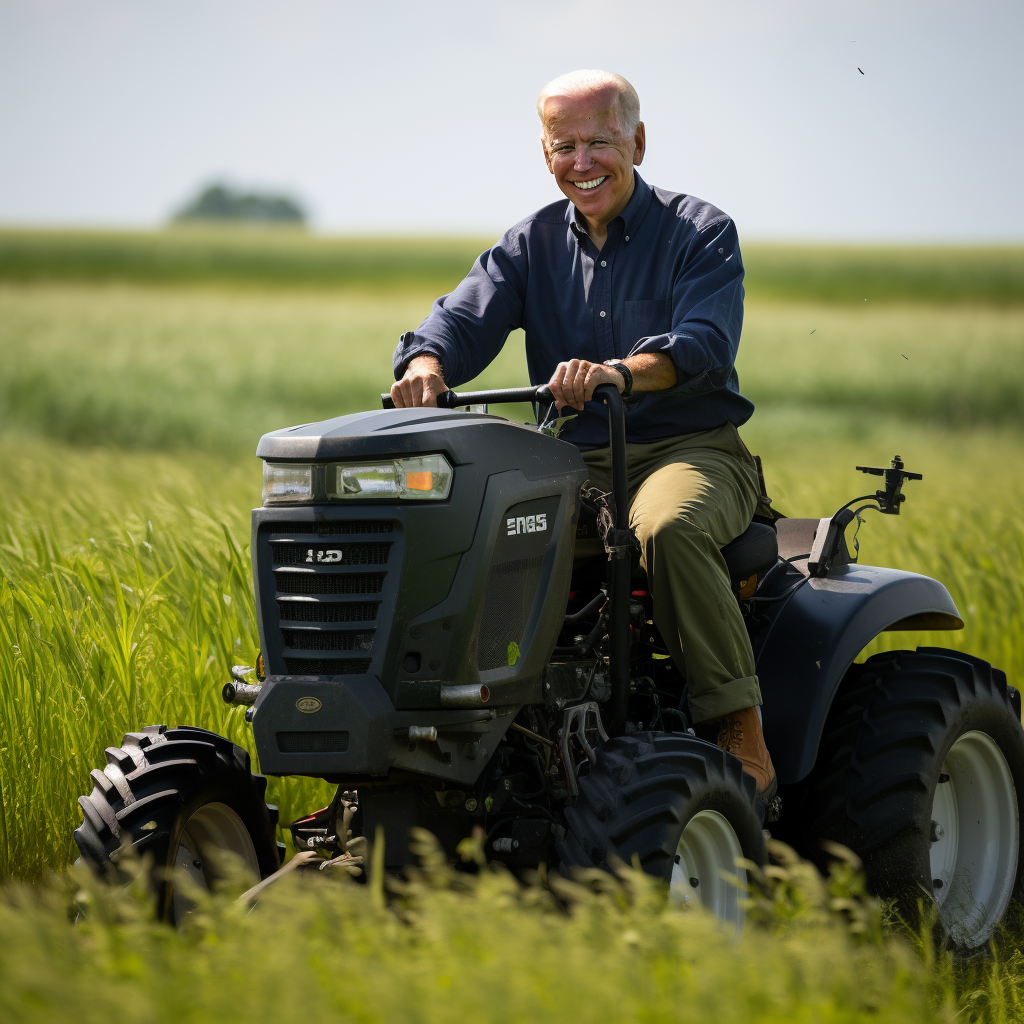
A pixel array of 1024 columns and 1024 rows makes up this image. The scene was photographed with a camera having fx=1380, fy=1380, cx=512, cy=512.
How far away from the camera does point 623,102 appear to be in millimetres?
3736

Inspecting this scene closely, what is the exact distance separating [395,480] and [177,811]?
36.1 inches

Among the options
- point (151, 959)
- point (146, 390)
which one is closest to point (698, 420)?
point (151, 959)

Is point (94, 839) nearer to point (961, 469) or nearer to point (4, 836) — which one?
point (4, 836)

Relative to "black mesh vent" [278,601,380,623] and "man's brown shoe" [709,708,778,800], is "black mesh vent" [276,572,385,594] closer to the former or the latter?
"black mesh vent" [278,601,380,623]

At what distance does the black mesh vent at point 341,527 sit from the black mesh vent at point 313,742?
16.5 inches

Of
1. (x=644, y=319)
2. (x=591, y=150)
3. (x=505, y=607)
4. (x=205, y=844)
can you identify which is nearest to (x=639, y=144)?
(x=591, y=150)

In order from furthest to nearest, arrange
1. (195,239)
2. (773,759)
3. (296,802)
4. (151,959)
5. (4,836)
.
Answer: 1. (195,239)
2. (296,802)
3. (4,836)
4. (773,759)
5. (151,959)

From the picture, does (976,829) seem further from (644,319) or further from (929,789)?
(644,319)

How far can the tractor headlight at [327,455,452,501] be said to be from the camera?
2.87 meters

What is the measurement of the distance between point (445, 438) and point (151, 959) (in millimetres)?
1281

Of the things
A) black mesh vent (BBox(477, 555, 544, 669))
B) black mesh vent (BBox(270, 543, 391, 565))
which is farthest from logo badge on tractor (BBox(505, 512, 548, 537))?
black mesh vent (BBox(270, 543, 391, 565))

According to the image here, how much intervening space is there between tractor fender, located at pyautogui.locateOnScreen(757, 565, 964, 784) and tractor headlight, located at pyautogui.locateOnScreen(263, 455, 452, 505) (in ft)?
4.08

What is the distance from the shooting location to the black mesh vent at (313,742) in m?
2.77

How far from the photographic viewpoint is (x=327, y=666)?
9.52 ft
